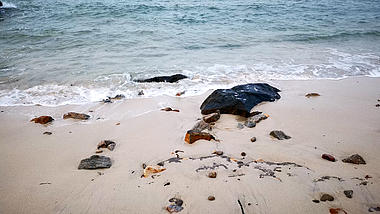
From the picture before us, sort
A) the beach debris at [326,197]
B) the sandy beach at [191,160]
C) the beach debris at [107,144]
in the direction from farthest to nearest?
1. the beach debris at [107,144]
2. the sandy beach at [191,160]
3. the beach debris at [326,197]

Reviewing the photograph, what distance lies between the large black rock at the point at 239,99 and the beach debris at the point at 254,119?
16 centimetres

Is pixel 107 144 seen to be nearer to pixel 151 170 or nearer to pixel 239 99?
pixel 151 170

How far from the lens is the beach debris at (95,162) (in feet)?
8.69

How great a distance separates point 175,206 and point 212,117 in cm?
202


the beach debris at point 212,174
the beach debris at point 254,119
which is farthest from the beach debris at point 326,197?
the beach debris at point 254,119

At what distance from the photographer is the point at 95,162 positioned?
2.70m

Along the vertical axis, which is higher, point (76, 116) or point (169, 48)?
point (169, 48)

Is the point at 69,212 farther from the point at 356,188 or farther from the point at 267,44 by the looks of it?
the point at 267,44

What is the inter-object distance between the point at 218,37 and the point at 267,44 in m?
2.33

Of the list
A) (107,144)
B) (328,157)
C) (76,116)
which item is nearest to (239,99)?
(328,157)

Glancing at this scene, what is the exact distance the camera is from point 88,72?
21.4 feet

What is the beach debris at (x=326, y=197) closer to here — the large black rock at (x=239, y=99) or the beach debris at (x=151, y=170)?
the beach debris at (x=151, y=170)

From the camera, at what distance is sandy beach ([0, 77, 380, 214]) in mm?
2062

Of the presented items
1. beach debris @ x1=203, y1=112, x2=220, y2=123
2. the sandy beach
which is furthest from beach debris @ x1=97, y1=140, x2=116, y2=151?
beach debris @ x1=203, y1=112, x2=220, y2=123
